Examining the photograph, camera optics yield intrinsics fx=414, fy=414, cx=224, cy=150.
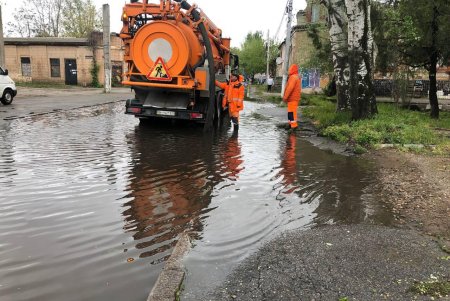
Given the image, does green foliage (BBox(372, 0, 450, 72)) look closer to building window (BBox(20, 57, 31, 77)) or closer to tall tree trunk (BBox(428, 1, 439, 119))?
tall tree trunk (BBox(428, 1, 439, 119))

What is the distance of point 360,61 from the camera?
38.7 feet

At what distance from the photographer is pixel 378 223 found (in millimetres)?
4715

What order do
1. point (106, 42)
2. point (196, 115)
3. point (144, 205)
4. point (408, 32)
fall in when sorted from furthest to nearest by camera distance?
point (106, 42) < point (408, 32) < point (196, 115) < point (144, 205)

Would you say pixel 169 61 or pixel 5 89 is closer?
pixel 169 61

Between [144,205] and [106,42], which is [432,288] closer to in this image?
[144,205]

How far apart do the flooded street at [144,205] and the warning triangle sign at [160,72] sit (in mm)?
1969

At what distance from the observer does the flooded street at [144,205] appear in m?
3.44

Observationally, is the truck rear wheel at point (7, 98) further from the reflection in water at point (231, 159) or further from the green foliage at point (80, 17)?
the green foliage at point (80, 17)

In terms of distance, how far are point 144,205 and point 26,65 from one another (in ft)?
128

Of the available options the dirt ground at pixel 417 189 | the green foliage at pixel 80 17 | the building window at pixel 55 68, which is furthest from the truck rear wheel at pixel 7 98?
the green foliage at pixel 80 17

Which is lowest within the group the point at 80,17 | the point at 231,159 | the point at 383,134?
the point at 231,159

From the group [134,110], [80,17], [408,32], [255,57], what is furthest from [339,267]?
[255,57]

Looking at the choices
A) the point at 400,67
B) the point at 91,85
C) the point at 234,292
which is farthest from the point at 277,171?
the point at 91,85

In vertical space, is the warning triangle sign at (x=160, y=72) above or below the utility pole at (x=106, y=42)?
below
